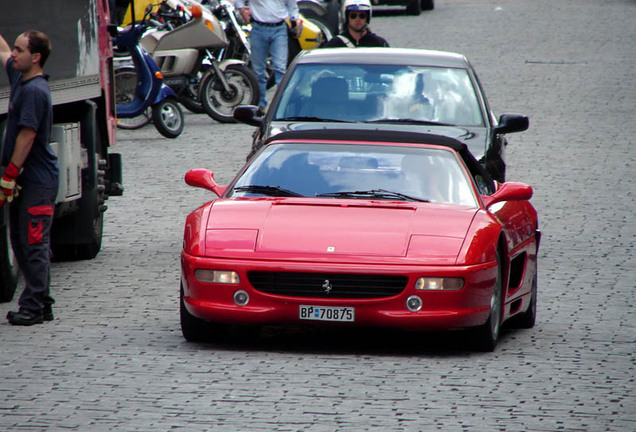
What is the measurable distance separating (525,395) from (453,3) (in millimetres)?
35984

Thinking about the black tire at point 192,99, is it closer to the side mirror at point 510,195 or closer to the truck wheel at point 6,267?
the truck wheel at point 6,267

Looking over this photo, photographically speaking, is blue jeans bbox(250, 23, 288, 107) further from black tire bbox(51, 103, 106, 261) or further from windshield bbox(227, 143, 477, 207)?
windshield bbox(227, 143, 477, 207)

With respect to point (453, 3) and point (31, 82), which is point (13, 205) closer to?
point (31, 82)

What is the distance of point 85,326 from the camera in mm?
9328

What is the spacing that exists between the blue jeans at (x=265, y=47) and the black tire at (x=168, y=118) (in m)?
1.55

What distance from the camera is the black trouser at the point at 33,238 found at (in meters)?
9.36

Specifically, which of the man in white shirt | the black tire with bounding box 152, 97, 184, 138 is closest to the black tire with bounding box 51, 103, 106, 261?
the black tire with bounding box 152, 97, 184, 138

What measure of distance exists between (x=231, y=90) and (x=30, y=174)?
11.5 metres

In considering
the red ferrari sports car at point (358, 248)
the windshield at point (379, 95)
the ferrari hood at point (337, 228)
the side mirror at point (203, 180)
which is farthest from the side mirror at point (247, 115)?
the ferrari hood at point (337, 228)

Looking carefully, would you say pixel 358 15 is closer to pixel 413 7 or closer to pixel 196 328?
pixel 196 328

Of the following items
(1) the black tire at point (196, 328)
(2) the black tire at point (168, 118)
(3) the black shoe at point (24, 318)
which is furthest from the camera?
(2) the black tire at point (168, 118)

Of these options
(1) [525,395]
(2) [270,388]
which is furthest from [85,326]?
(1) [525,395]

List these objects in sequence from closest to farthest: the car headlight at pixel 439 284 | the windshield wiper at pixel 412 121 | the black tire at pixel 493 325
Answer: the car headlight at pixel 439 284, the black tire at pixel 493 325, the windshield wiper at pixel 412 121

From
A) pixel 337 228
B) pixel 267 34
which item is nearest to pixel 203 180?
pixel 337 228
